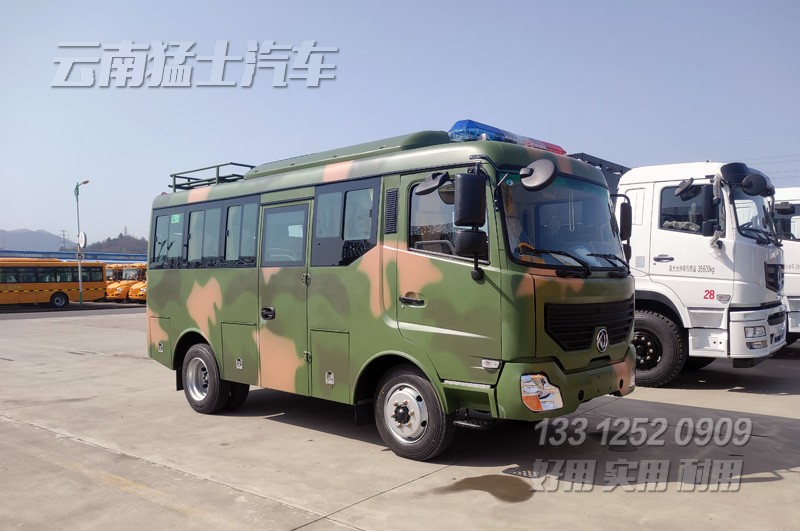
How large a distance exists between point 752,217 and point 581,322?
4.74 metres

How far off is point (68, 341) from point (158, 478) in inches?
517

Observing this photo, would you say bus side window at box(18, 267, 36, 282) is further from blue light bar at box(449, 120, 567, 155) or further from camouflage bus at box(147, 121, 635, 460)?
blue light bar at box(449, 120, 567, 155)

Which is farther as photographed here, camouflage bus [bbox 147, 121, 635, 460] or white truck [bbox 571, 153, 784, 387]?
white truck [bbox 571, 153, 784, 387]

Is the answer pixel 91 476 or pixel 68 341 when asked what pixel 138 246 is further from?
pixel 91 476

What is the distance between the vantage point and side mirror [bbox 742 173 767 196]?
805 cm

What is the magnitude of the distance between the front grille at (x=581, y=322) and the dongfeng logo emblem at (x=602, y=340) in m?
0.06

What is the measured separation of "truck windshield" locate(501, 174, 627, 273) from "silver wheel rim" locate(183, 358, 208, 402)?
4683 mm

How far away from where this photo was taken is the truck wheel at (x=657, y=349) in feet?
28.7

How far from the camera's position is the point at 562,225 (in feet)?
18.1

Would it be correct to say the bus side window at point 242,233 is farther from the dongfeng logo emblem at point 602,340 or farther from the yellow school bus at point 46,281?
the yellow school bus at point 46,281

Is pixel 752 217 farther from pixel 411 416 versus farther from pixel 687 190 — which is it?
pixel 411 416

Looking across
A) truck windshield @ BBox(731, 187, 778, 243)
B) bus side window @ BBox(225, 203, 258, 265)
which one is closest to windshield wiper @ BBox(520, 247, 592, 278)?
bus side window @ BBox(225, 203, 258, 265)

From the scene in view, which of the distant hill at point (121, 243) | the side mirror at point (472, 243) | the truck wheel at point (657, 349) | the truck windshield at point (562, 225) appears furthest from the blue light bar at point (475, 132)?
the distant hill at point (121, 243)

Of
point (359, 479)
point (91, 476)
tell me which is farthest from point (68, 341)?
point (359, 479)
